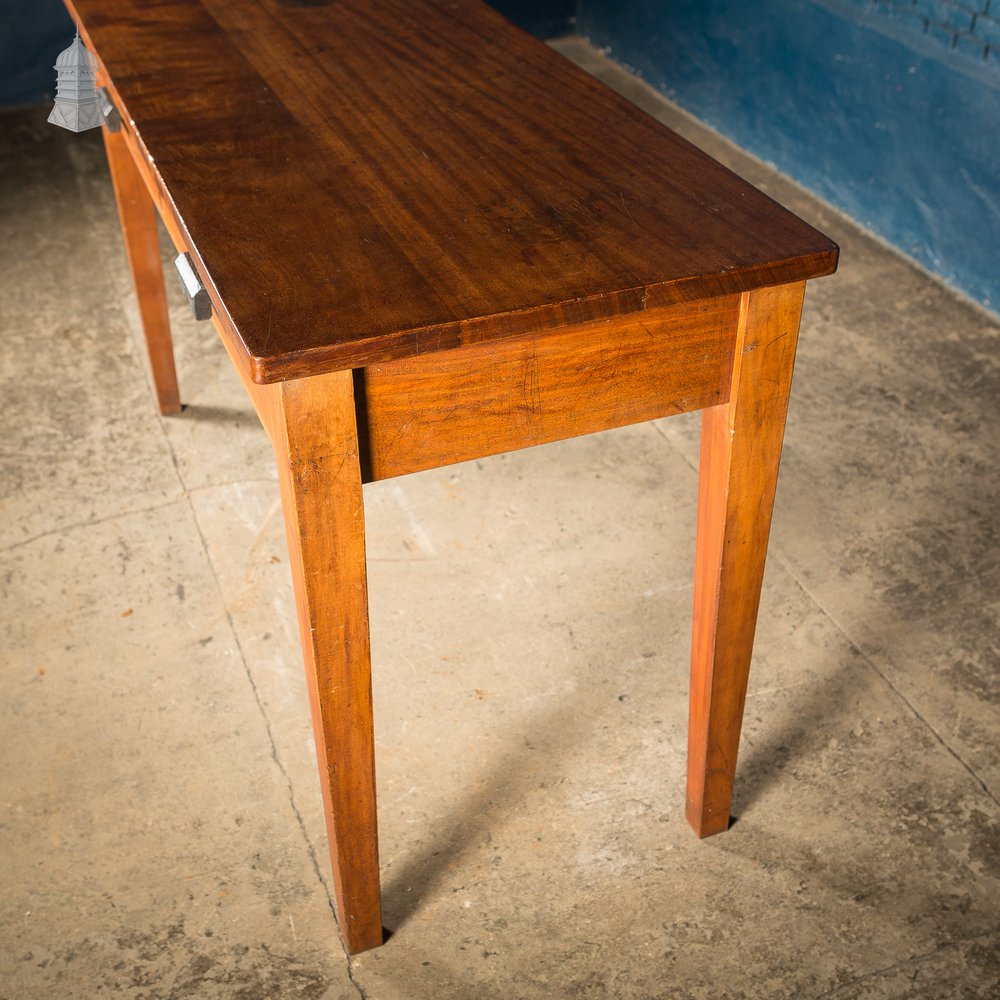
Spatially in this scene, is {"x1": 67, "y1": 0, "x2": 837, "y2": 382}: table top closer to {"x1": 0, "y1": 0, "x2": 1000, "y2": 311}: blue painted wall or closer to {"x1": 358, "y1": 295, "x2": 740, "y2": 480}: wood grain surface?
{"x1": 358, "y1": 295, "x2": 740, "y2": 480}: wood grain surface

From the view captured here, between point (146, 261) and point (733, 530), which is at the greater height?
point (733, 530)

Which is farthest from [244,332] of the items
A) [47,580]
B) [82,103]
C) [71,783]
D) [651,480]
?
[651,480]

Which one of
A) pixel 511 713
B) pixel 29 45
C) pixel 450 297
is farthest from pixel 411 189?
pixel 29 45

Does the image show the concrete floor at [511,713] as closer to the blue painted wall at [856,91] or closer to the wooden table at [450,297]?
the wooden table at [450,297]

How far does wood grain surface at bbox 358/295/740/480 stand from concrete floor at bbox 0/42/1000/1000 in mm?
703

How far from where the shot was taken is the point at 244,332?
104cm

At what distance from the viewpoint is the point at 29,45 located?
4.32 meters

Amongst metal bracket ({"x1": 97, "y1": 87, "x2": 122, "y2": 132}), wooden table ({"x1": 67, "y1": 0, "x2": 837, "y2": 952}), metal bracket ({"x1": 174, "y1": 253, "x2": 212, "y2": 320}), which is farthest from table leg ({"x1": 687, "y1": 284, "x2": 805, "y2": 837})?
metal bracket ({"x1": 97, "y1": 87, "x2": 122, "y2": 132})

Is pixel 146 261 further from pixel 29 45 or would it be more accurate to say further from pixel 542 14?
pixel 542 14

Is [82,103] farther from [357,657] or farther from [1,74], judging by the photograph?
[1,74]

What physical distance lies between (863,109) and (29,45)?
9.86 feet

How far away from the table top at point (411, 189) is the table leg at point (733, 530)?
0.30ft

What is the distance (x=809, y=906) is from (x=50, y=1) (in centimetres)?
416

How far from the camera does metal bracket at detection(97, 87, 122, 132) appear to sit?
5.59ft
